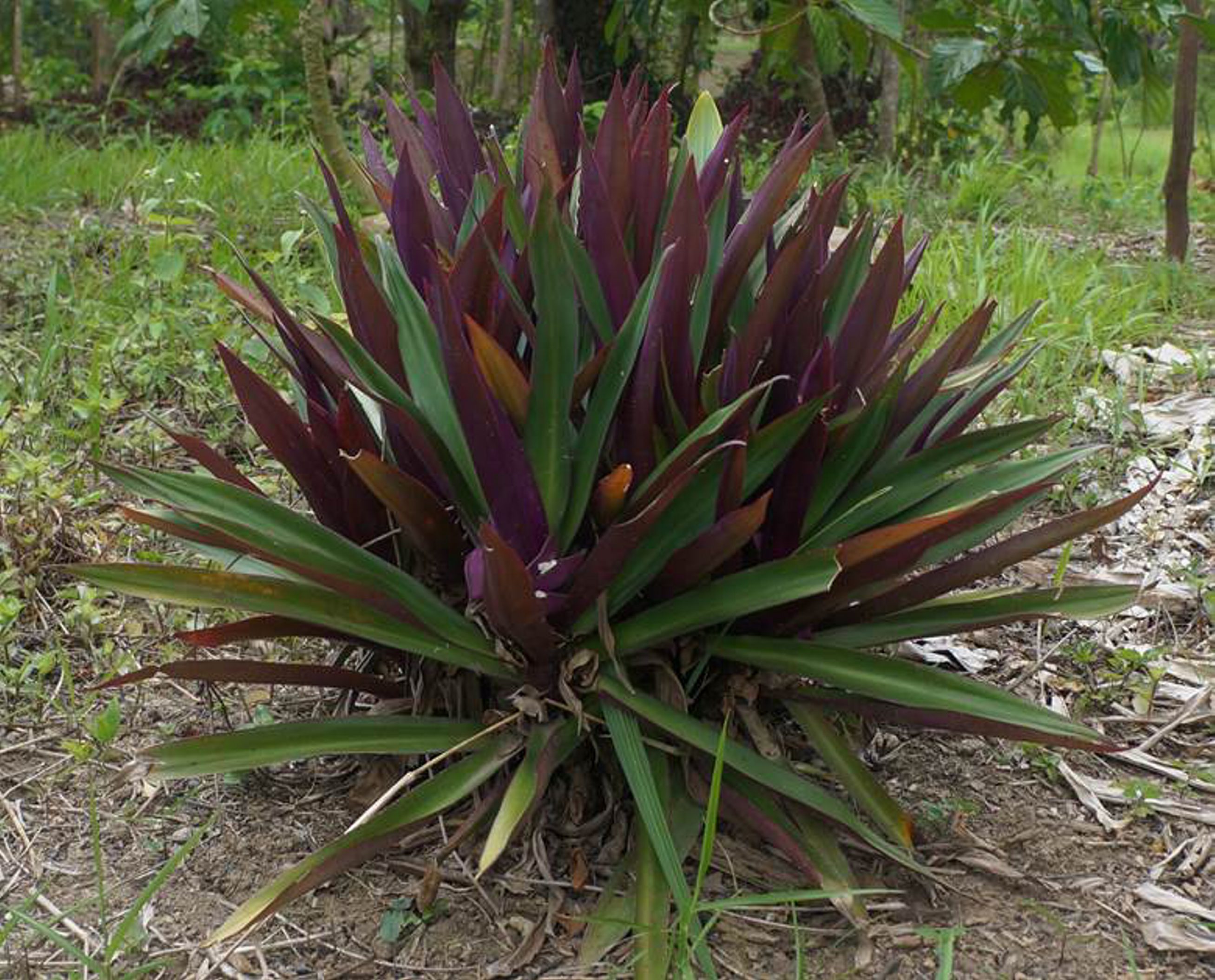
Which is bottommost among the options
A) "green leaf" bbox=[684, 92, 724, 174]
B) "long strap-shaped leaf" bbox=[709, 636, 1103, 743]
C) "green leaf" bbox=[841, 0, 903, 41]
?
"long strap-shaped leaf" bbox=[709, 636, 1103, 743]

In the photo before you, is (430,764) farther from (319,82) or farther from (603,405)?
(319,82)

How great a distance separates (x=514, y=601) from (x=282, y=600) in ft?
1.14

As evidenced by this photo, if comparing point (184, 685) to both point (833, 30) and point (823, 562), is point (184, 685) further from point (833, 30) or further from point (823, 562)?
point (833, 30)

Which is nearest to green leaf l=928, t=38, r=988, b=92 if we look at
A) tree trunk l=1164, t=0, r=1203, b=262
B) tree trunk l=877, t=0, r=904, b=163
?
tree trunk l=1164, t=0, r=1203, b=262

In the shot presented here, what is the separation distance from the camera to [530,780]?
1.77 m

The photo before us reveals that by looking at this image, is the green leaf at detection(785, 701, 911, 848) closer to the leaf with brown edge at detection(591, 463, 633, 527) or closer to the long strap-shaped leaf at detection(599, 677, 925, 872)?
the long strap-shaped leaf at detection(599, 677, 925, 872)

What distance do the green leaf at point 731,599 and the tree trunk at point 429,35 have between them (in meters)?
5.65

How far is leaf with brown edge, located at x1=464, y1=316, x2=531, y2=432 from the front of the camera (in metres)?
1.75

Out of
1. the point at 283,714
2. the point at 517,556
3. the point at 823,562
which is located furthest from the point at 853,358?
the point at 283,714

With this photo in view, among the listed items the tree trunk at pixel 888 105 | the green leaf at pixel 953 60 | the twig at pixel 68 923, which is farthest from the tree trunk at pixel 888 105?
the twig at pixel 68 923

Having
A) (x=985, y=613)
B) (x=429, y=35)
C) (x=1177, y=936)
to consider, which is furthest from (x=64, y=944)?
(x=429, y=35)

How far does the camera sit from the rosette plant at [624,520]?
5.79 ft

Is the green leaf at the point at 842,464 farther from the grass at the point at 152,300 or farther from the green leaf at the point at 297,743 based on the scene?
the green leaf at the point at 297,743

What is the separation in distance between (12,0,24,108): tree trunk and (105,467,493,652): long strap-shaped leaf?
743 cm
